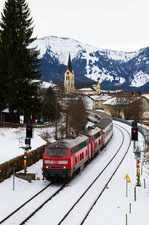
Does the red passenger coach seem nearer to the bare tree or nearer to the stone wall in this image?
the stone wall

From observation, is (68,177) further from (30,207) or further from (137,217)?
(137,217)

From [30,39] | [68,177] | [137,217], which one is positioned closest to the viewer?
[137,217]

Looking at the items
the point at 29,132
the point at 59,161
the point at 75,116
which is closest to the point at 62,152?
the point at 59,161

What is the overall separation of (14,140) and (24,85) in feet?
44.1

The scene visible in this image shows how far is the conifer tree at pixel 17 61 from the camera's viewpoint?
152ft

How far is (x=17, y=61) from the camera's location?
4716 centimetres

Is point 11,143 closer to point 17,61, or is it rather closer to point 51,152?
point 51,152

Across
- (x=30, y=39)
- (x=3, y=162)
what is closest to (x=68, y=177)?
(x=3, y=162)

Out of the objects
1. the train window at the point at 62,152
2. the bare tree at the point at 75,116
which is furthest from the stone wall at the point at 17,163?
the bare tree at the point at 75,116

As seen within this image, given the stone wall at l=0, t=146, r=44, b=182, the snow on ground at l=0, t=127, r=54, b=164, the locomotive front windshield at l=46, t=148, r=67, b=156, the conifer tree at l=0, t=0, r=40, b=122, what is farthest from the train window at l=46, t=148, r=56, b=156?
the conifer tree at l=0, t=0, r=40, b=122

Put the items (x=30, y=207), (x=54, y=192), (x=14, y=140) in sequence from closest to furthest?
(x=30, y=207)
(x=54, y=192)
(x=14, y=140)

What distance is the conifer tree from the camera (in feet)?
152

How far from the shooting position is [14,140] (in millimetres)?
35188

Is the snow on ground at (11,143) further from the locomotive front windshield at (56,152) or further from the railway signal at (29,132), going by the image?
the locomotive front windshield at (56,152)
